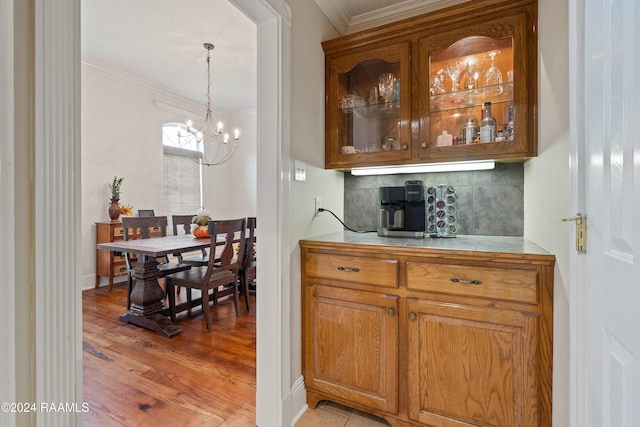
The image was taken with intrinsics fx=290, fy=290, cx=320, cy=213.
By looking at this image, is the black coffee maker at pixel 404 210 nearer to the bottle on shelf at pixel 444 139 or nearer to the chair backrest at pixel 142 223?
the bottle on shelf at pixel 444 139

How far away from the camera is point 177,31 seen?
2971mm

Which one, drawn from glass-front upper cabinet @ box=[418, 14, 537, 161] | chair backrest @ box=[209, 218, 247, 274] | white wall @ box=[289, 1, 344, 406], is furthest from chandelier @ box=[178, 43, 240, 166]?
glass-front upper cabinet @ box=[418, 14, 537, 161]

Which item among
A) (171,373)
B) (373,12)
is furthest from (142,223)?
(373,12)

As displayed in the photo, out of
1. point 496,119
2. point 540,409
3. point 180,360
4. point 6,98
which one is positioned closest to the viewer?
point 6,98

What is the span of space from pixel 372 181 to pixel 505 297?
1177 mm

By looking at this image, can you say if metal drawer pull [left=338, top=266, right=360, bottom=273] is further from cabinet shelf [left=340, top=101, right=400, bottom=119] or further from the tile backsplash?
cabinet shelf [left=340, top=101, right=400, bottom=119]

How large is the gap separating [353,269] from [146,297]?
224 centimetres

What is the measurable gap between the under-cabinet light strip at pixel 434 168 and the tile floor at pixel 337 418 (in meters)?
1.44

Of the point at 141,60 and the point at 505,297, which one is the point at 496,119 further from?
the point at 141,60

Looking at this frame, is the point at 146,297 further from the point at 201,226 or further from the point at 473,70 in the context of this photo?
the point at 473,70

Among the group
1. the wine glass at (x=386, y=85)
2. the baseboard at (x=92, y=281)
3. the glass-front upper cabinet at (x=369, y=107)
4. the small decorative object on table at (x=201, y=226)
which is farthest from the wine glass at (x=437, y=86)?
the baseboard at (x=92, y=281)

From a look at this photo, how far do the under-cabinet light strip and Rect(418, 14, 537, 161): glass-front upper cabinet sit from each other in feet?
0.38

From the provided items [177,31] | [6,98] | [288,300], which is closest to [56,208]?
[6,98]

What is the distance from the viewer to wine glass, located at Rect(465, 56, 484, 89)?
162cm
